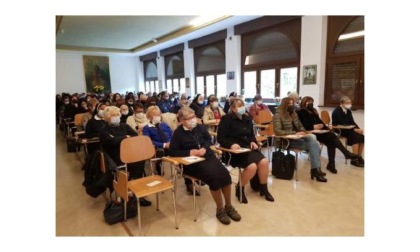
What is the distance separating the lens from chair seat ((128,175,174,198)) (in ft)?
7.52

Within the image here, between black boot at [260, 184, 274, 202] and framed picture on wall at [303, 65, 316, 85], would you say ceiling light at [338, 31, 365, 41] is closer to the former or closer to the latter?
framed picture on wall at [303, 65, 316, 85]

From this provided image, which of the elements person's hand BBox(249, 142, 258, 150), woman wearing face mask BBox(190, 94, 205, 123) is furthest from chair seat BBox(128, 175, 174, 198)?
woman wearing face mask BBox(190, 94, 205, 123)

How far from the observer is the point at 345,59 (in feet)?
18.6

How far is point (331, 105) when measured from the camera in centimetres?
601

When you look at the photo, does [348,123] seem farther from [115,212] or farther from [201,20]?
[201,20]

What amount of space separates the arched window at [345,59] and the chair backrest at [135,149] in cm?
482

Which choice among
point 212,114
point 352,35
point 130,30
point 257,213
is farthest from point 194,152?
point 130,30

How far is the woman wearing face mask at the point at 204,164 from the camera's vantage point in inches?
101

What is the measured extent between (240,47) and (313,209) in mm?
6245

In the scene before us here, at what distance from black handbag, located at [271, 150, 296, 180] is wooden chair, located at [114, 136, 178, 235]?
1.79m

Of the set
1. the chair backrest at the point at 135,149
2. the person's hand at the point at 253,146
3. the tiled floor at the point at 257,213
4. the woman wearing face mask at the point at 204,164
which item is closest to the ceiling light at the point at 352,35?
the tiled floor at the point at 257,213

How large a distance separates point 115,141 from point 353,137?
3.70 metres
